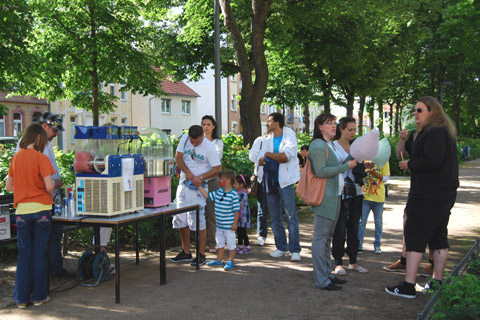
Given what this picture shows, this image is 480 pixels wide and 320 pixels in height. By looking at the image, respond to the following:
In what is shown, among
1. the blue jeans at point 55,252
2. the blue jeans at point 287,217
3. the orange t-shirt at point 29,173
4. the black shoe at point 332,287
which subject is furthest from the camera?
the blue jeans at point 287,217

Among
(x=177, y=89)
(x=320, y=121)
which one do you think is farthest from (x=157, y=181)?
(x=177, y=89)

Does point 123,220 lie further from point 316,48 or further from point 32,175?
point 316,48

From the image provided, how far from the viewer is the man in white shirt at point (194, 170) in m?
7.14

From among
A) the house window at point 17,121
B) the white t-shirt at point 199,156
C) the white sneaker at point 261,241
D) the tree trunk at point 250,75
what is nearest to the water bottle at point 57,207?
the white t-shirt at point 199,156

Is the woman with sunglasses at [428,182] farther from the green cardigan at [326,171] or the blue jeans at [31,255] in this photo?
the blue jeans at [31,255]

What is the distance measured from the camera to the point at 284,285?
6.09 meters

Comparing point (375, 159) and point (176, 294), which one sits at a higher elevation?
point (375, 159)

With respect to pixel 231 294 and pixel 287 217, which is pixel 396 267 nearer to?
pixel 287 217

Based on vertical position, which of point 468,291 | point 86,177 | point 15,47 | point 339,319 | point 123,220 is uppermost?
point 15,47

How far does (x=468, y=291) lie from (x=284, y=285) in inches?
87.0

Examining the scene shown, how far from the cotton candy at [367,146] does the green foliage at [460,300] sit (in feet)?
5.45

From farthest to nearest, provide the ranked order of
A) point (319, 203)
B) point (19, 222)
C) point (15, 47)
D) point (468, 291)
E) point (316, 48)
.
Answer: point (316, 48), point (15, 47), point (319, 203), point (19, 222), point (468, 291)

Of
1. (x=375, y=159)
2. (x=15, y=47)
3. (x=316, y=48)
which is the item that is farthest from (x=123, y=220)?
(x=316, y=48)

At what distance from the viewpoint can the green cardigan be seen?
5703 millimetres
